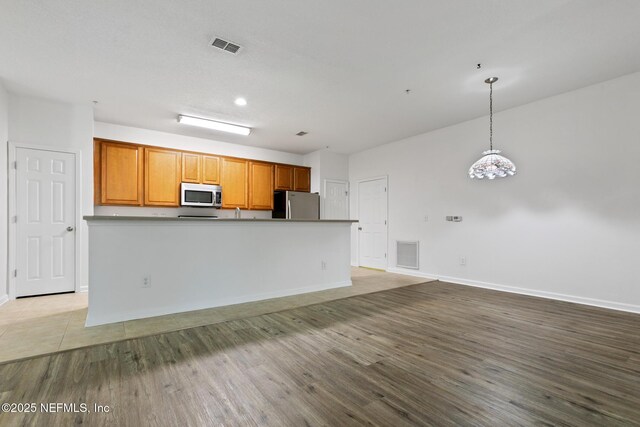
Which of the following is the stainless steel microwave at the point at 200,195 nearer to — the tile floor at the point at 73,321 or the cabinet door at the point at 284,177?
the cabinet door at the point at 284,177

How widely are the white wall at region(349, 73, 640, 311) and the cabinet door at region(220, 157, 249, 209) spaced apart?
139 inches

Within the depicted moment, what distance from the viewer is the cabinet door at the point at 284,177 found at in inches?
261

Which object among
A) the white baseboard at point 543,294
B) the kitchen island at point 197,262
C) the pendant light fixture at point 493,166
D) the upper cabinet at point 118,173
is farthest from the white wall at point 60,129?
the white baseboard at point 543,294

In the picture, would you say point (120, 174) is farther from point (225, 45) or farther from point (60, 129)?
point (225, 45)

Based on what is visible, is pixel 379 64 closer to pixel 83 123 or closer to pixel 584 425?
pixel 584 425

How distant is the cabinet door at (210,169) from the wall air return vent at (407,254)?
3884mm

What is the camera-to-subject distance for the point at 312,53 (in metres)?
2.91

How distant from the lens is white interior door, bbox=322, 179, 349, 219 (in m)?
6.84

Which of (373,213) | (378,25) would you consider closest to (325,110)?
(378,25)

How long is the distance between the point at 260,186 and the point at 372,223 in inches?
102

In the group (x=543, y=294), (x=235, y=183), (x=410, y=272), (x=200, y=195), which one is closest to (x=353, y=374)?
(x=543, y=294)

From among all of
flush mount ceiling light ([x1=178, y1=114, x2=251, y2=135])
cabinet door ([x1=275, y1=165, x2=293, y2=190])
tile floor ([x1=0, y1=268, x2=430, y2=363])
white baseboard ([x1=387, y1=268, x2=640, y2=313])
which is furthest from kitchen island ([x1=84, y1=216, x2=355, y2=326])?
cabinet door ([x1=275, y1=165, x2=293, y2=190])

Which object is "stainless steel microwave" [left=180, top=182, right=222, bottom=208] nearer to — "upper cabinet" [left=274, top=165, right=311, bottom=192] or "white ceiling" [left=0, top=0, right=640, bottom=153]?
"upper cabinet" [left=274, top=165, right=311, bottom=192]

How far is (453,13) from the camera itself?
2.34 meters
